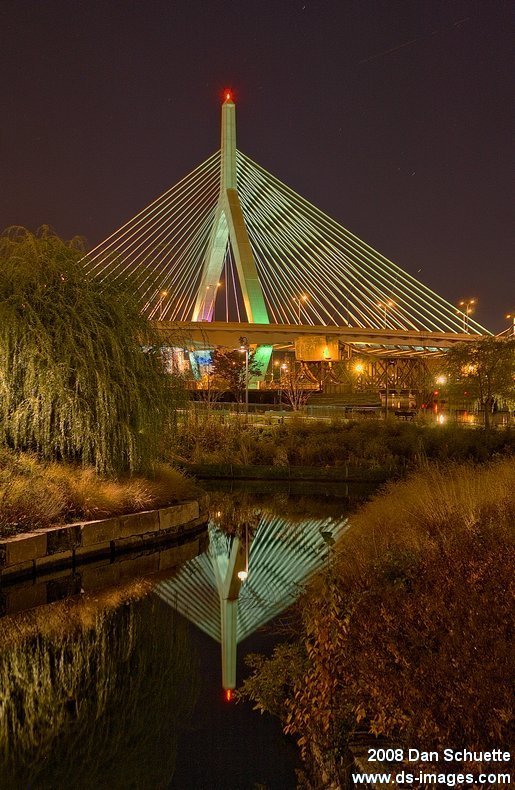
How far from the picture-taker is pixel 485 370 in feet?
93.4

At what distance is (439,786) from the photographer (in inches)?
136

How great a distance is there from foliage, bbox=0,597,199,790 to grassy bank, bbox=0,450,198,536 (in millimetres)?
2391

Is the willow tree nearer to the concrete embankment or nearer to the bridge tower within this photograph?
the concrete embankment

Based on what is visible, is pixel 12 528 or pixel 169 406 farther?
pixel 169 406

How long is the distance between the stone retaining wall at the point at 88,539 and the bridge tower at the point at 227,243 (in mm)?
26123

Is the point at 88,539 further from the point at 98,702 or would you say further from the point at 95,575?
the point at 98,702

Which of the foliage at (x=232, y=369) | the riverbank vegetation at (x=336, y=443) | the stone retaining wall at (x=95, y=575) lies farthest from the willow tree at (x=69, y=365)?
the foliage at (x=232, y=369)

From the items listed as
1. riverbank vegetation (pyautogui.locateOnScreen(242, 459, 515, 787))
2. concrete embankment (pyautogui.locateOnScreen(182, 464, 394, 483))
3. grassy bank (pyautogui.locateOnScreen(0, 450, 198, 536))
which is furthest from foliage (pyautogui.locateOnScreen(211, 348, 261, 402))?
riverbank vegetation (pyautogui.locateOnScreen(242, 459, 515, 787))

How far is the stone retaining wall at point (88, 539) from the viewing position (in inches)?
349

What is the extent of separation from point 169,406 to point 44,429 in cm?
266

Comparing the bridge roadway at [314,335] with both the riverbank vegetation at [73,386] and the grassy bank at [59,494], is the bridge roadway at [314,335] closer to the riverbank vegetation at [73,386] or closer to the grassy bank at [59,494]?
the riverbank vegetation at [73,386]

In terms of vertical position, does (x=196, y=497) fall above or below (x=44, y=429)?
below

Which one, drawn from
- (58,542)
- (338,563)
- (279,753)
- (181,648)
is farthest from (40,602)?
(279,753)

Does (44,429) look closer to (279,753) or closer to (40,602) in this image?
(40,602)
